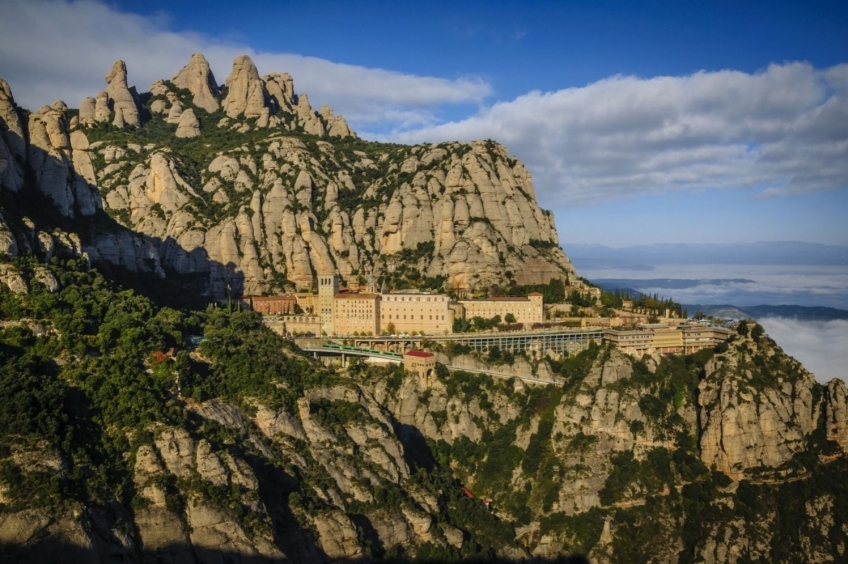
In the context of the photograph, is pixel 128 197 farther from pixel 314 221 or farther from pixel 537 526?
pixel 537 526

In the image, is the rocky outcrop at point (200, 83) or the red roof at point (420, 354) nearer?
the red roof at point (420, 354)

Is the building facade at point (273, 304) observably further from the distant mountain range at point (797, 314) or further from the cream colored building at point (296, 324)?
the distant mountain range at point (797, 314)

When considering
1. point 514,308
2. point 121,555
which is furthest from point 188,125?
point 121,555

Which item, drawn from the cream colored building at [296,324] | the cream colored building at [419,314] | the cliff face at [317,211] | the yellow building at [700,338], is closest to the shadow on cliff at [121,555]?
the cream colored building at [419,314]

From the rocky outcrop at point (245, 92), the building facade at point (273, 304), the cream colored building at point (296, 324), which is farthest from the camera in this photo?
the rocky outcrop at point (245, 92)

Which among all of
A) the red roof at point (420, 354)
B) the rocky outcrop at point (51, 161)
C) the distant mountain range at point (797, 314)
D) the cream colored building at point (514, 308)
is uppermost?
the rocky outcrop at point (51, 161)

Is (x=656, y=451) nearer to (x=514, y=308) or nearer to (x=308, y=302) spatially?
(x=514, y=308)
